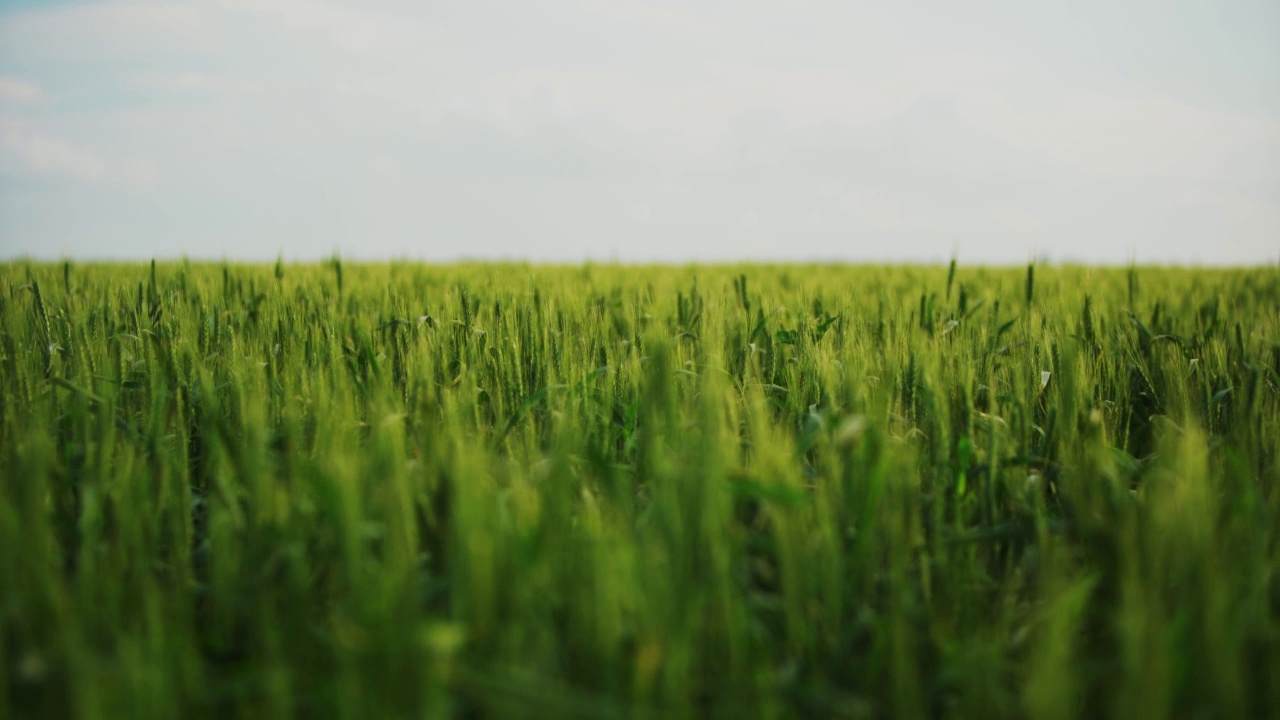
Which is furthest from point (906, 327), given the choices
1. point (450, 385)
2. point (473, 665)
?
point (473, 665)

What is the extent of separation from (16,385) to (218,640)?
5.03ft

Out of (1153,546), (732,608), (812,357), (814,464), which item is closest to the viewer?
(732,608)

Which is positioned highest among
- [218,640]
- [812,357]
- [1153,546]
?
[812,357]

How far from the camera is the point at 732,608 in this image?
0.90 m

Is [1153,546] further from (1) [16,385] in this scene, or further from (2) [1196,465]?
(1) [16,385]

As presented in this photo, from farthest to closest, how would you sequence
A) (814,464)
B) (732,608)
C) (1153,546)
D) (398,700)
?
(814,464), (1153,546), (732,608), (398,700)

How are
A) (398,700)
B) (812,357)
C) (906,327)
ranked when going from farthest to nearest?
1. (906,327)
2. (812,357)
3. (398,700)

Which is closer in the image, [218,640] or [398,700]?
[398,700]

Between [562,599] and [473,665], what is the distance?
0.15 metres

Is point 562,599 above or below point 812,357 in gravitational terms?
below

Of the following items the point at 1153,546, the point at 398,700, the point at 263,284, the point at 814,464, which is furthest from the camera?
the point at 263,284

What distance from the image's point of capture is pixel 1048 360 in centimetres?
212

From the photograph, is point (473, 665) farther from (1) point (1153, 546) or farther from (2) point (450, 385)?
Answer: (2) point (450, 385)

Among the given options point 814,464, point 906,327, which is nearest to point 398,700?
point 814,464
